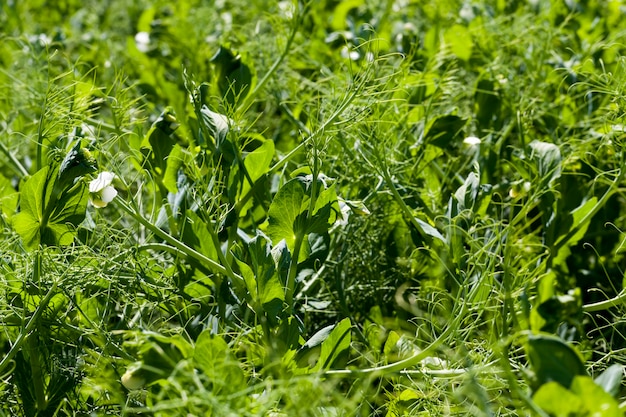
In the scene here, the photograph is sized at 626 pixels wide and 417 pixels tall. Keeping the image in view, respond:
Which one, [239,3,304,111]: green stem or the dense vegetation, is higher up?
[239,3,304,111]: green stem

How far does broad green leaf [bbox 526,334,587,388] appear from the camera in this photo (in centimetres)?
69

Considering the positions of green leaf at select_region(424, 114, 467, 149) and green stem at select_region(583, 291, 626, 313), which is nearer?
green stem at select_region(583, 291, 626, 313)

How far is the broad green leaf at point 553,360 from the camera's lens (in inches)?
27.0

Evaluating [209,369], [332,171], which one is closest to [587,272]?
[332,171]

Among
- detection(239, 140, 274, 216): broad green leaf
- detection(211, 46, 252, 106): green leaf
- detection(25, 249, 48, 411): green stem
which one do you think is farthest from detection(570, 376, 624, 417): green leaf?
detection(211, 46, 252, 106): green leaf

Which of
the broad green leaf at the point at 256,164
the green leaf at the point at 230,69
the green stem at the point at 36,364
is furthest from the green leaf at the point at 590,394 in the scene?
the green leaf at the point at 230,69

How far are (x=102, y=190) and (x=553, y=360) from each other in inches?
23.2

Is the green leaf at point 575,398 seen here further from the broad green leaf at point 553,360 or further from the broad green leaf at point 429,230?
the broad green leaf at point 429,230

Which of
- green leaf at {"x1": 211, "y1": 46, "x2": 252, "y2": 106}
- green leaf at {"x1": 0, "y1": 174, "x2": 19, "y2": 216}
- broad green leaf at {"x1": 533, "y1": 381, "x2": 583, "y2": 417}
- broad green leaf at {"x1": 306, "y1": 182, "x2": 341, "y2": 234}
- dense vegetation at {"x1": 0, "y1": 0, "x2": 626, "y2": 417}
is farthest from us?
green leaf at {"x1": 211, "y1": 46, "x2": 252, "y2": 106}

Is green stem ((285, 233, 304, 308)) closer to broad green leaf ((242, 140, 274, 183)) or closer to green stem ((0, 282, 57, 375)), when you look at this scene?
broad green leaf ((242, 140, 274, 183))

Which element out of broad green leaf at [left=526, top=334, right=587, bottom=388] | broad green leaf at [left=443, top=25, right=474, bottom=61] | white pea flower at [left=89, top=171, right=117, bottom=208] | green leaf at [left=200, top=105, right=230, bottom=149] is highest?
green leaf at [left=200, top=105, right=230, bottom=149]

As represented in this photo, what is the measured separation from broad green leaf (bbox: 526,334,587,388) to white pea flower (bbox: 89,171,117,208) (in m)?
0.55

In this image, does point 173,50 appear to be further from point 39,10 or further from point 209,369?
point 209,369

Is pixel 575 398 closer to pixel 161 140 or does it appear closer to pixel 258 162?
pixel 258 162
